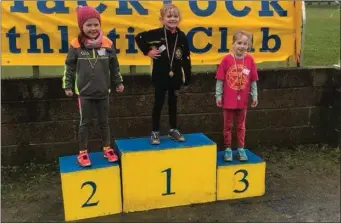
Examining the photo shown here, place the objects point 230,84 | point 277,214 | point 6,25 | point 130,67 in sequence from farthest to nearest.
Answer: point 130,67
point 6,25
point 230,84
point 277,214

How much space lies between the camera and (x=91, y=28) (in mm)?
3953

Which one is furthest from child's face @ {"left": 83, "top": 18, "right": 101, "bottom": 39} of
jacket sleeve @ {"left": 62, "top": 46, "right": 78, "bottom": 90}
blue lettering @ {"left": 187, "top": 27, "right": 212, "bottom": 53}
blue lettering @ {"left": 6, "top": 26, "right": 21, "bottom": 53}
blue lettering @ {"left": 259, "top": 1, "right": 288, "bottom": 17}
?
blue lettering @ {"left": 259, "top": 1, "right": 288, "bottom": 17}

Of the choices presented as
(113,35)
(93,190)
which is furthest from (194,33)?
(93,190)

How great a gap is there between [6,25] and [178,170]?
102 inches

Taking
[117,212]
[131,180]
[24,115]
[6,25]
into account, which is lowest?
[117,212]

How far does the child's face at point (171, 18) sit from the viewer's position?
166 inches

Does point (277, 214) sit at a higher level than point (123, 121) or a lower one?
lower

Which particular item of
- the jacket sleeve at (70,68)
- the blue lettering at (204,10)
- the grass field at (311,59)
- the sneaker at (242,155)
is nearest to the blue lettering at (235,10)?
the blue lettering at (204,10)

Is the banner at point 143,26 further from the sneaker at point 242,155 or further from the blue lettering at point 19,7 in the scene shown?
the sneaker at point 242,155

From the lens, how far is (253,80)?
4.57m

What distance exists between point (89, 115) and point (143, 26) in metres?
1.62

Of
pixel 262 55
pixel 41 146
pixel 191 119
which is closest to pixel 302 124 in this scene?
pixel 262 55

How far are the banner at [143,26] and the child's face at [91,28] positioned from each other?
49.3 inches

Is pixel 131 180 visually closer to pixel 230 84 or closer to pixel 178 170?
pixel 178 170
